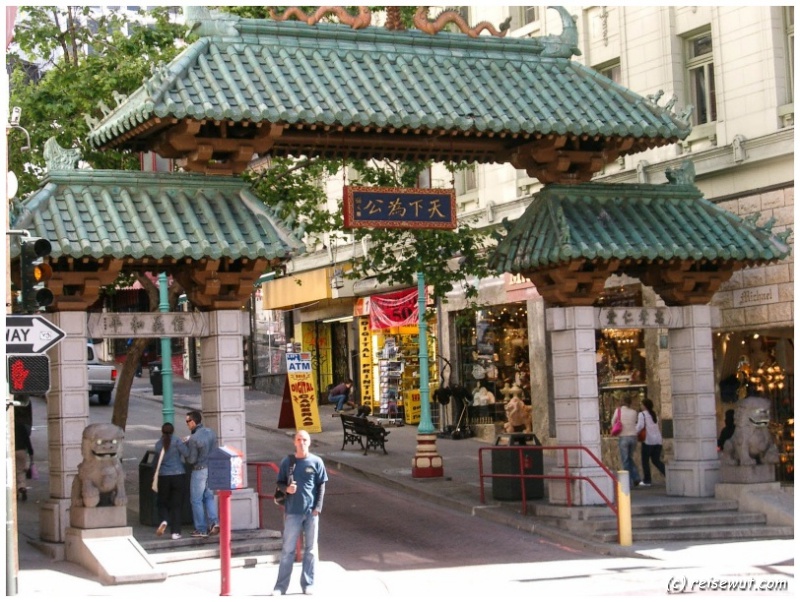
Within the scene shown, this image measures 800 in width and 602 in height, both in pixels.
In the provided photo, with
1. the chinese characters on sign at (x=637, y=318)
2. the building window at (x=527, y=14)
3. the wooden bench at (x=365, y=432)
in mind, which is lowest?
the wooden bench at (x=365, y=432)

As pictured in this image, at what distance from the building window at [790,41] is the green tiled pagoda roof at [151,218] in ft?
34.3

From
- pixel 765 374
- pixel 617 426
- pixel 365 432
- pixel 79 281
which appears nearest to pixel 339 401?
pixel 365 432

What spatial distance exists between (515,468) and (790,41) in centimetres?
947

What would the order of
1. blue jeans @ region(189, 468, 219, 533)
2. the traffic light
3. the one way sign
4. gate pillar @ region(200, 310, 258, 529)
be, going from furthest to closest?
gate pillar @ region(200, 310, 258, 529) → blue jeans @ region(189, 468, 219, 533) → the traffic light → the one way sign

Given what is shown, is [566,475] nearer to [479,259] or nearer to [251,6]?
[479,259]

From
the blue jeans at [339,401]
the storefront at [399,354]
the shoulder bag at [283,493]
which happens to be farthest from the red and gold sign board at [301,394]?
the shoulder bag at [283,493]

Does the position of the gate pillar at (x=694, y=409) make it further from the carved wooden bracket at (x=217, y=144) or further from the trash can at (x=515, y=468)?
the carved wooden bracket at (x=217, y=144)

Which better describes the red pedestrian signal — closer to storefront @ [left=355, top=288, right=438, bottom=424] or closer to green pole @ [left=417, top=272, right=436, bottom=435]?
green pole @ [left=417, top=272, right=436, bottom=435]

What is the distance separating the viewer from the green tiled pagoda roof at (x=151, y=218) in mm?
17344

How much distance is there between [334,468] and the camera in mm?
28406

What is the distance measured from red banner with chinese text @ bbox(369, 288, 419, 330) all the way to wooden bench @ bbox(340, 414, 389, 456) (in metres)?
4.58

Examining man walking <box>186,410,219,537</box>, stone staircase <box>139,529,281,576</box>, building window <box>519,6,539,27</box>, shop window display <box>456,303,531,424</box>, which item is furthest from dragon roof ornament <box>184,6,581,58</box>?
shop window display <box>456,303,531,424</box>

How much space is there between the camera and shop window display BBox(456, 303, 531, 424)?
103 ft

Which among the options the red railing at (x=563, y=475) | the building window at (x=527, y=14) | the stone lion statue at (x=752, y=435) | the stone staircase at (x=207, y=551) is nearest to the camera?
the stone staircase at (x=207, y=551)
